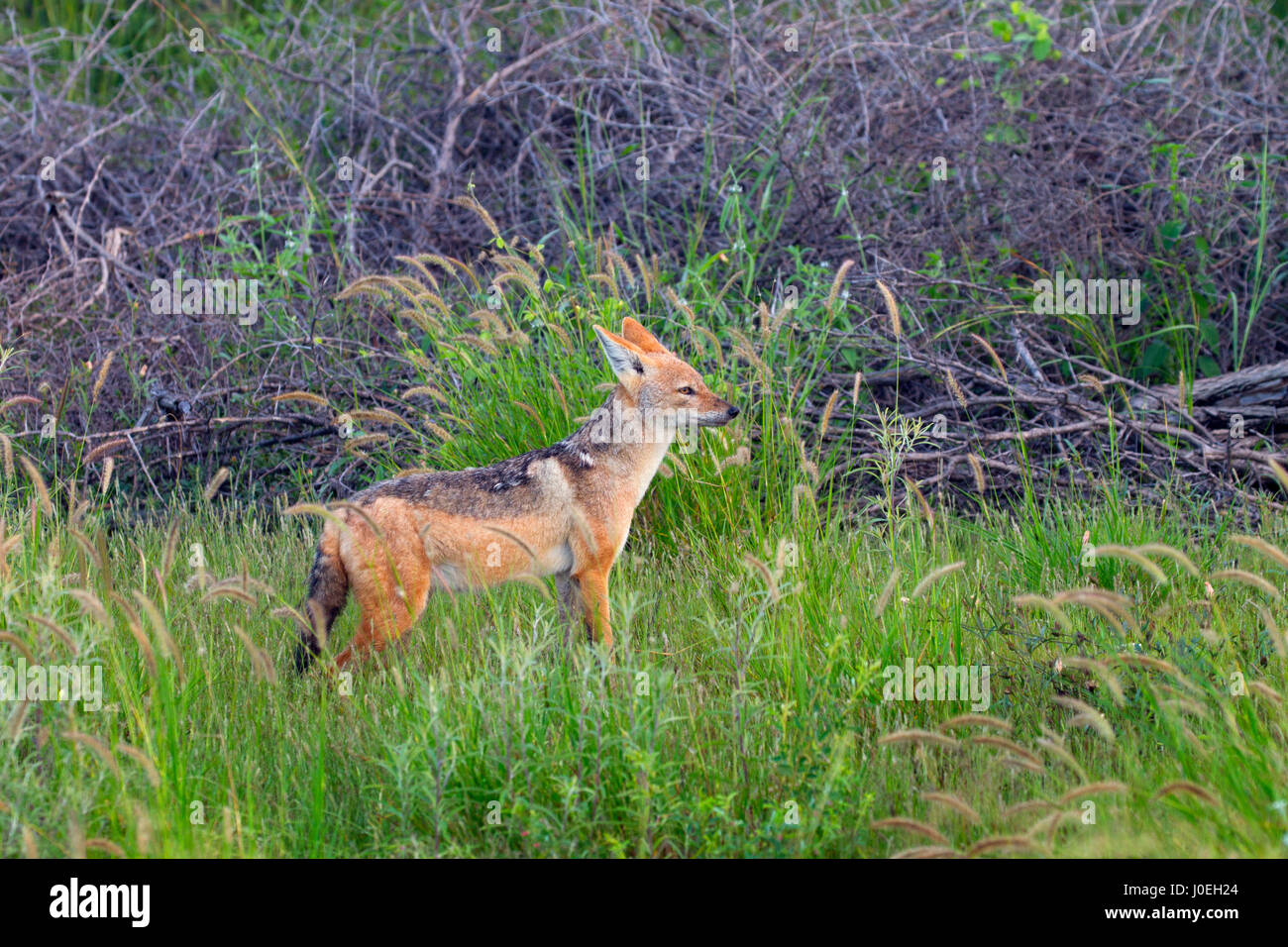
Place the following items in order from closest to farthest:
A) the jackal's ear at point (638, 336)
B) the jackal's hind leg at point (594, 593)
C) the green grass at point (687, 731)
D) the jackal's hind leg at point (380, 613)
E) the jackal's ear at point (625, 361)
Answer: the green grass at point (687, 731)
the jackal's hind leg at point (380, 613)
the jackal's hind leg at point (594, 593)
the jackal's ear at point (625, 361)
the jackal's ear at point (638, 336)

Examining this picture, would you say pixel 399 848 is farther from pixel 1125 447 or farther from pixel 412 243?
pixel 412 243

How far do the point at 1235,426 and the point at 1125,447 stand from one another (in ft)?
2.29

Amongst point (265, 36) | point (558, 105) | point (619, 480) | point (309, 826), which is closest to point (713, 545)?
point (619, 480)

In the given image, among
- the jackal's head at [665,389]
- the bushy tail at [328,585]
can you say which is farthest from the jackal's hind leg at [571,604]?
A: the bushy tail at [328,585]

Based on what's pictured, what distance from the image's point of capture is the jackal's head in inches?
238

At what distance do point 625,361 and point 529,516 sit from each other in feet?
3.02

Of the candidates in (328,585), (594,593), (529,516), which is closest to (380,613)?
(328,585)

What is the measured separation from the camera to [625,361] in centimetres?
605

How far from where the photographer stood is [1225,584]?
18.9ft

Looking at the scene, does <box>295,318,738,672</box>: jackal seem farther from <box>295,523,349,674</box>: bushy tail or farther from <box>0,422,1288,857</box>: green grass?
<box>0,422,1288,857</box>: green grass

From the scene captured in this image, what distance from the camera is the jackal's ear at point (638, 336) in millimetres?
6441

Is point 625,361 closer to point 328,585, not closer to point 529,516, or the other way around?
point 529,516

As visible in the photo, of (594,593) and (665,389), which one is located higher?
(665,389)

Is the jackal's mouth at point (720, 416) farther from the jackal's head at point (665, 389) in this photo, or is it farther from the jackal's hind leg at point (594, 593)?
the jackal's hind leg at point (594, 593)
